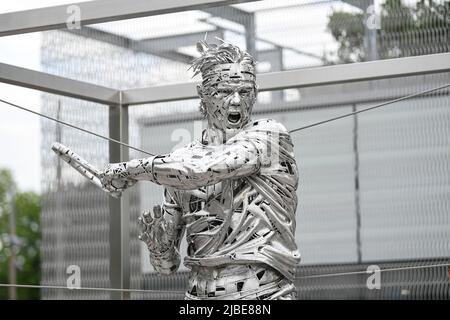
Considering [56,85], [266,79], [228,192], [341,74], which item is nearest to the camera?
[228,192]

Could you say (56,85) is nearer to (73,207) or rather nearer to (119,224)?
(73,207)

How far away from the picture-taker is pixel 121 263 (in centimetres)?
714

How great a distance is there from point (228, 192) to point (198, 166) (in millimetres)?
248

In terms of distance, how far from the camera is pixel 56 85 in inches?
275

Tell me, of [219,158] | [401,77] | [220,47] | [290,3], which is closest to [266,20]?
[290,3]

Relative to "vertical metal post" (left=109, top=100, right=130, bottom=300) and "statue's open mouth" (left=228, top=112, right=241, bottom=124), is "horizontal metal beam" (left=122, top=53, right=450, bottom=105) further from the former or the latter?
"statue's open mouth" (left=228, top=112, right=241, bottom=124)

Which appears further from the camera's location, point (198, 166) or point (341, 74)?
point (341, 74)

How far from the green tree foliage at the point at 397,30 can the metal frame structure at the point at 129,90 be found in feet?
0.17

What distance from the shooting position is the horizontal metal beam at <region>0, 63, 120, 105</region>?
6.73 meters

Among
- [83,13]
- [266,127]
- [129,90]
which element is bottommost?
[266,127]

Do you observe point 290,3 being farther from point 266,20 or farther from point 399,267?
point 399,267

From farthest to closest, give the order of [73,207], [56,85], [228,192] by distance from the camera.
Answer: [73,207]
[56,85]
[228,192]

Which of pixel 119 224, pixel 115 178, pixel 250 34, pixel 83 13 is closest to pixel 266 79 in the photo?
pixel 250 34

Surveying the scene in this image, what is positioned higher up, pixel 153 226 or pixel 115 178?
pixel 115 178
